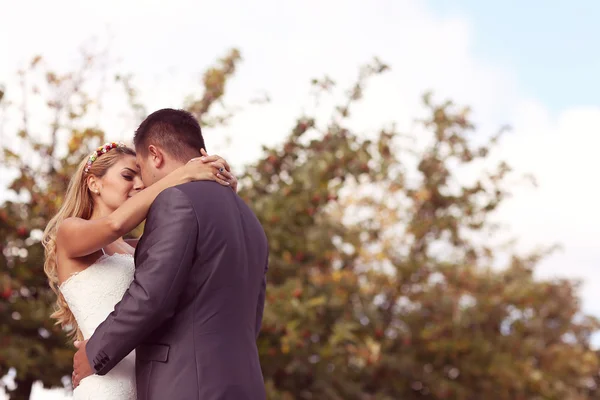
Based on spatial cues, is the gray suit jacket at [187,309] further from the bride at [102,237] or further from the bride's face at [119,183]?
the bride's face at [119,183]

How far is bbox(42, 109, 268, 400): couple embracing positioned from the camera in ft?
11.6

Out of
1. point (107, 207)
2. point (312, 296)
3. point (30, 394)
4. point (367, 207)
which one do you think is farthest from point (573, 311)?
point (107, 207)

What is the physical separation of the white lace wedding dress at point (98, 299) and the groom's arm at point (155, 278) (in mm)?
314

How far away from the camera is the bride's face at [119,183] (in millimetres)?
4340

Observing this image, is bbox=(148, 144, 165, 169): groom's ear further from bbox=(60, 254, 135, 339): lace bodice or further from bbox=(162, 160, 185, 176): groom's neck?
bbox=(60, 254, 135, 339): lace bodice

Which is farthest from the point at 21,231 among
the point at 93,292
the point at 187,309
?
the point at 187,309

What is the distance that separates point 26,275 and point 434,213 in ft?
23.0

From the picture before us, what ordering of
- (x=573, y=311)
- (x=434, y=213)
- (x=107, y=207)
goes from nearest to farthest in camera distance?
(x=107, y=207)
(x=434, y=213)
(x=573, y=311)

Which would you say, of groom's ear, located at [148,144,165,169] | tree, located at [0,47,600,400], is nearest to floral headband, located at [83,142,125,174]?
groom's ear, located at [148,144,165,169]

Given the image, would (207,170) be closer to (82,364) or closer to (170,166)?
(170,166)

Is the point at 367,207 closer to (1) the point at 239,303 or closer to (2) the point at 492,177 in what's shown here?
(2) the point at 492,177

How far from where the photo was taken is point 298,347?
905 cm

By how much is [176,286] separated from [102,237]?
1.89ft

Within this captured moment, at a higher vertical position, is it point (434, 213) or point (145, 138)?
point (434, 213)
